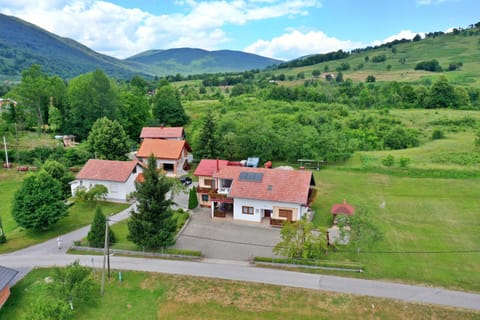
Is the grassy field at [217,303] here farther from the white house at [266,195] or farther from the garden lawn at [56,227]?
the white house at [266,195]

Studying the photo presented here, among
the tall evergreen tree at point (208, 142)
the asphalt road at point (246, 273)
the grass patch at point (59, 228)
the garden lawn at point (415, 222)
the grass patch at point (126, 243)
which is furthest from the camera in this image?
the tall evergreen tree at point (208, 142)

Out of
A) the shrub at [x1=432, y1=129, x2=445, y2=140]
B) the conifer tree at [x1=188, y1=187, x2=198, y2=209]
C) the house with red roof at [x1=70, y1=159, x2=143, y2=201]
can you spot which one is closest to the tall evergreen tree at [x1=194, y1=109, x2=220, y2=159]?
the house with red roof at [x1=70, y1=159, x2=143, y2=201]

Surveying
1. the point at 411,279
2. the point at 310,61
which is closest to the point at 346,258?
the point at 411,279

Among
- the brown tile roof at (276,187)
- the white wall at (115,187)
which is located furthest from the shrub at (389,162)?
the white wall at (115,187)

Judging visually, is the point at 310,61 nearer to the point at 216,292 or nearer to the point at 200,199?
the point at 200,199

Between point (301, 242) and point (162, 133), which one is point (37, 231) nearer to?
point (301, 242)
